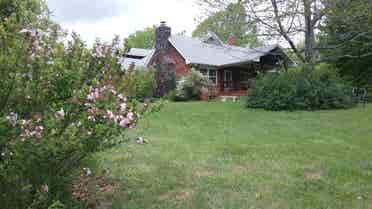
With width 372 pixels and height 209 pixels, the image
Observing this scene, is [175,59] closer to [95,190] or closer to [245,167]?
[245,167]

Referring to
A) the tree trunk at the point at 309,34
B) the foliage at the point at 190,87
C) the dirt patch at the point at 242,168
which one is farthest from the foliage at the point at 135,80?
the foliage at the point at 190,87

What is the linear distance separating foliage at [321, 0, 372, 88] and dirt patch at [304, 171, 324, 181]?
1038 cm

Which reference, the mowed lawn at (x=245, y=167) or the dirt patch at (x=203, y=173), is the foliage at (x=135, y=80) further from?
the dirt patch at (x=203, y=173)

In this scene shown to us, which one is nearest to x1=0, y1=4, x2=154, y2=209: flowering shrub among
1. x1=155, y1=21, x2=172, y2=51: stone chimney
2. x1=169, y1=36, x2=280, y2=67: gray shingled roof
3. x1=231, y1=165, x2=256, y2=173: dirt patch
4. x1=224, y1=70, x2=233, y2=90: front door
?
x1=231, y1=165, x2=256, y2=173: dirt patch

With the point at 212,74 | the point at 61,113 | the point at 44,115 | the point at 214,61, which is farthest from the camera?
the point at 212,74

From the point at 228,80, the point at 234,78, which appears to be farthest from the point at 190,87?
the point at 234,78

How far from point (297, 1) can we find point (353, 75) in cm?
752

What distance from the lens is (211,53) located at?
74.5ft

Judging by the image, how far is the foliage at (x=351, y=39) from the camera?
1304 cm

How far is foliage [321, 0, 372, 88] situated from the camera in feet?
42.8

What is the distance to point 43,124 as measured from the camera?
8.02ft

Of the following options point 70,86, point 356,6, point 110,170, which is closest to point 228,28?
point 356,6

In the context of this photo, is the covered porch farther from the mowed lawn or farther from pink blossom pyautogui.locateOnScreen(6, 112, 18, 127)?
pink blossom pyautogui.locateOnScreen(6, 112, 18, 127)

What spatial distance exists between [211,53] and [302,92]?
10753mm
